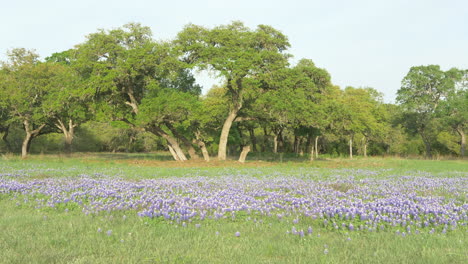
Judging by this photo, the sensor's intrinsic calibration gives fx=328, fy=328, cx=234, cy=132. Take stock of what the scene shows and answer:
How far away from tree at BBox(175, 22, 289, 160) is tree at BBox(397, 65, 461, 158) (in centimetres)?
3152

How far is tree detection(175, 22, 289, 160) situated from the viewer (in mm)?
26656

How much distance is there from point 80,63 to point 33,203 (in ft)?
73.3

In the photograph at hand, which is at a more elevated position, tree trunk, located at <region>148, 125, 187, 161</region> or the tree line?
the tree line

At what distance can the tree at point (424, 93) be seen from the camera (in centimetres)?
5109

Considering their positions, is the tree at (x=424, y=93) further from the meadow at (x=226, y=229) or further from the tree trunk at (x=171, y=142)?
the meadow at (x=226, y=229)

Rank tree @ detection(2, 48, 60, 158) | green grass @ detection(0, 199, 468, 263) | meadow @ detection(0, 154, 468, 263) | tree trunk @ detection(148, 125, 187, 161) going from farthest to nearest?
tree @ detection(2, 48, 60, 158)
tree trunk @ detection(148, 125, 187, 161)
meadow @ detection(0, 154, 468, 263)
green grass @ detection(0, 199, 468, 263)

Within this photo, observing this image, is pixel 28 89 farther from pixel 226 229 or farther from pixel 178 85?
pixel 226 229

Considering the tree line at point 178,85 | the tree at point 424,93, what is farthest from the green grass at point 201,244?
the tree at point 424,93

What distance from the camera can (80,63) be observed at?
89.3 feet

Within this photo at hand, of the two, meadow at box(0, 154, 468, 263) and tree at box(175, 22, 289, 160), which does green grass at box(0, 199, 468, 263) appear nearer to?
meadow at box(0, 154, 468, 263)

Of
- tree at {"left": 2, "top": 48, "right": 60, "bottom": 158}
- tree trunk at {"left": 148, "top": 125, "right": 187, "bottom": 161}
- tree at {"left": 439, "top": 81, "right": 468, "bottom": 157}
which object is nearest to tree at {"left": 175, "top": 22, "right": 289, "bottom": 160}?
tree trunk at {"left": 148, "top": 125, "right": 187, "bottom": 161}

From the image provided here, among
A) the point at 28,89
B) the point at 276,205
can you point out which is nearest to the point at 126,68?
the point at 28,89

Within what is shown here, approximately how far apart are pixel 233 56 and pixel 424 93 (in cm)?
4076

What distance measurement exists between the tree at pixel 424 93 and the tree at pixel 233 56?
103 feet
